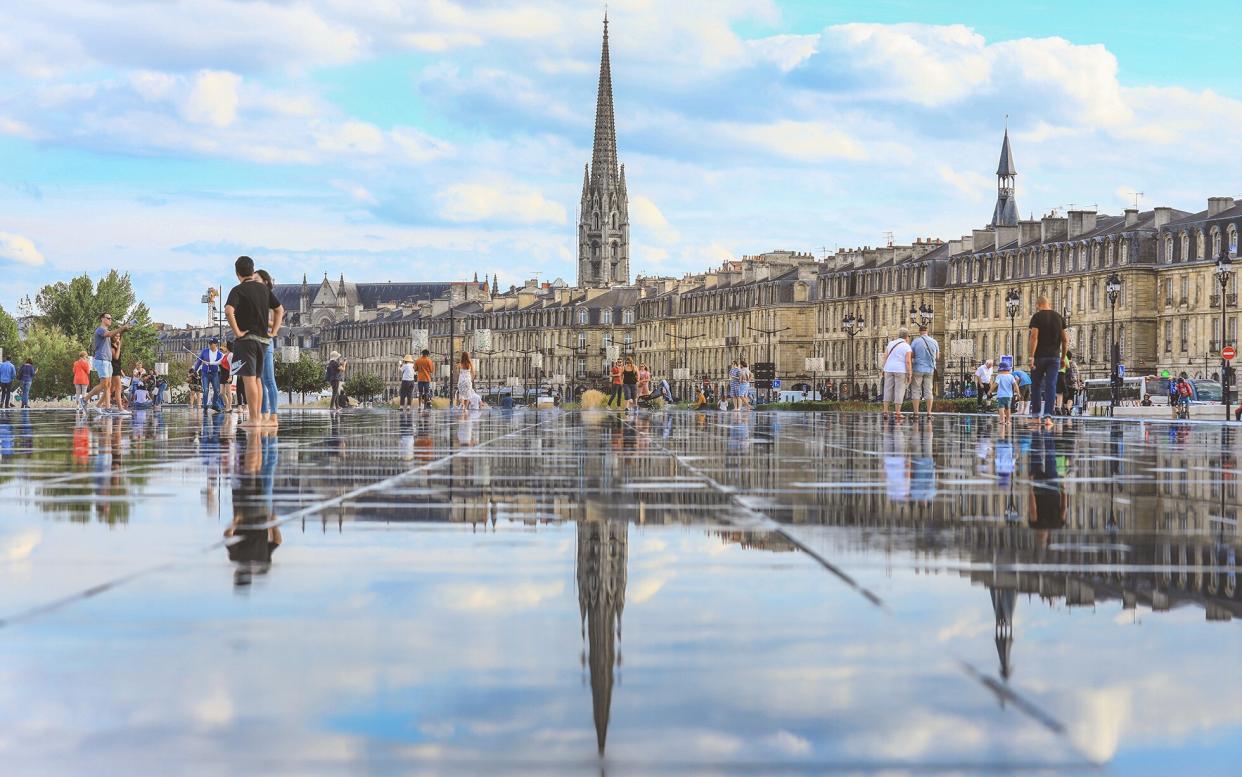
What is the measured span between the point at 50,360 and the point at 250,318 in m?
102

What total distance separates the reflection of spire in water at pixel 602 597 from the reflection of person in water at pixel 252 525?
111 cm

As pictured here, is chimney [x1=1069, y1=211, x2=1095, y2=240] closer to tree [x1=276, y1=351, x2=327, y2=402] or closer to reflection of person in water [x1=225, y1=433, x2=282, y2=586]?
tree [x1=276, y1=351, x2=327, y2=402]

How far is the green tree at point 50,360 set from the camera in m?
113

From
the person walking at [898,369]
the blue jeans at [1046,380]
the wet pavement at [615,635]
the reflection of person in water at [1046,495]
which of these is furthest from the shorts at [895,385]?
the wet pavement at [615,635]

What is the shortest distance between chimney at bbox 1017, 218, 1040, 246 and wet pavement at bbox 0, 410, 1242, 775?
11662 cm

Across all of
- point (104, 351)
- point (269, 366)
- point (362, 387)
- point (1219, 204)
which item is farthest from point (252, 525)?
point (362, 387)

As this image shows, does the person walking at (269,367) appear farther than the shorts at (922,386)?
No

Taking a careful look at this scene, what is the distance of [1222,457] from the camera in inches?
637

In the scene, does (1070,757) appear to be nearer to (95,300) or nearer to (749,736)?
(749,736)

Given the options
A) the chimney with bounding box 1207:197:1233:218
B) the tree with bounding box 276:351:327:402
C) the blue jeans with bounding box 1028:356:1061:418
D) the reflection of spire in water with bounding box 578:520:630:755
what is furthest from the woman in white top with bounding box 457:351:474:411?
the tree with bounding box 276:351:327:402

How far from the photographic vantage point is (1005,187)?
608 ft

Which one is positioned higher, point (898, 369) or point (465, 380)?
point (898, 369)

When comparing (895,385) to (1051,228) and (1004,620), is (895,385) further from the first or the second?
(1051,228)

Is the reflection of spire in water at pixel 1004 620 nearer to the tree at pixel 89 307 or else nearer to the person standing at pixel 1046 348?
the person standing at pixel 1046 348
